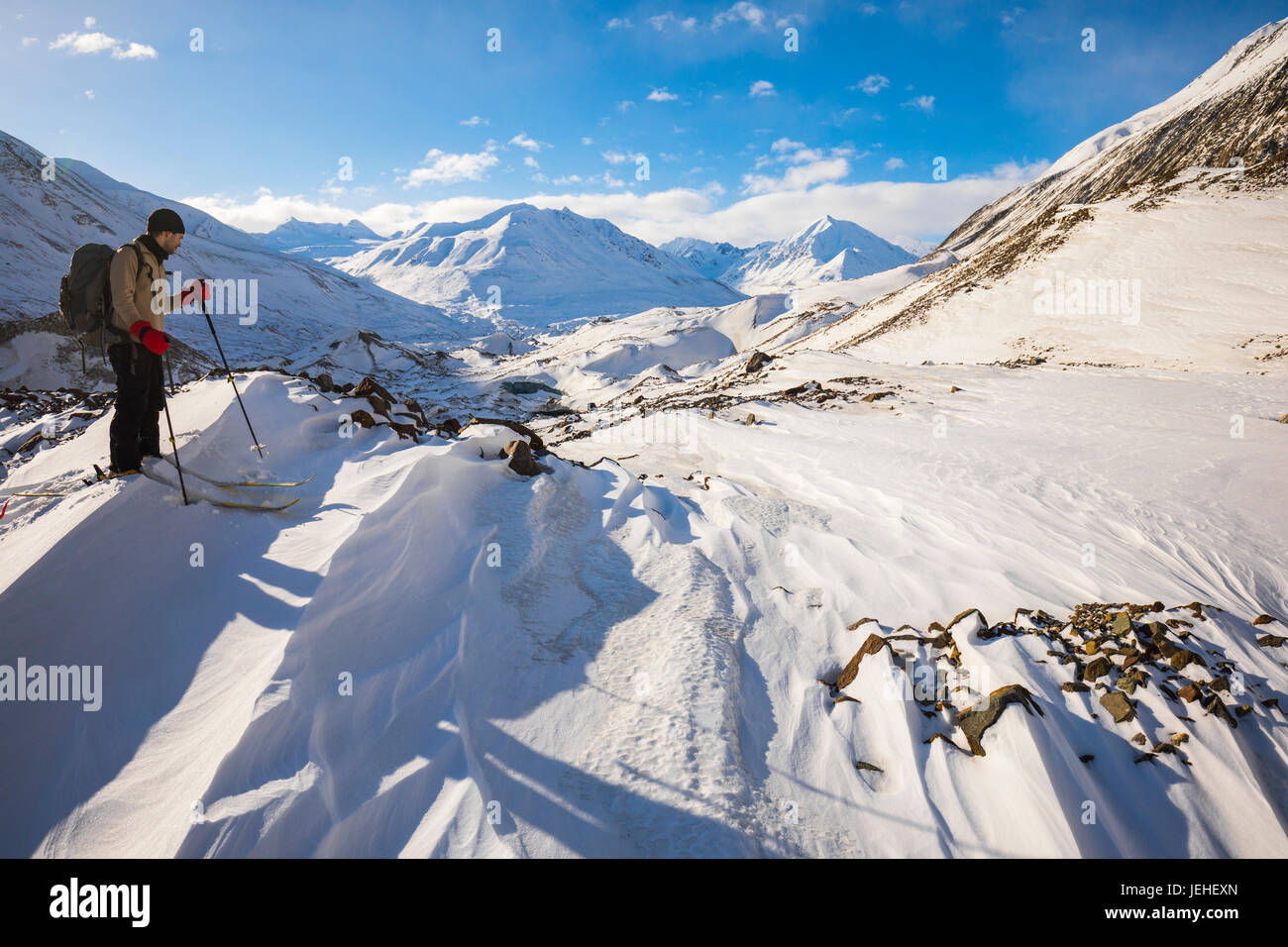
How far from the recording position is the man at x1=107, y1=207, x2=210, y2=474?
15.5ft

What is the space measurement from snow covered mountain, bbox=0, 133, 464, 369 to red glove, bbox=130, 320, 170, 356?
146ft

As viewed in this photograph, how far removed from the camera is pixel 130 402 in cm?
488

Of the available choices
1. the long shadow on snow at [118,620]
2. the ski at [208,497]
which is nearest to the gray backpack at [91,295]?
the ski at [208,497]

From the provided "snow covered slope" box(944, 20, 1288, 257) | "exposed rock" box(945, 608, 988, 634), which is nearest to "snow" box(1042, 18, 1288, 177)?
"snow covered slope" box(944, 20, 1288, 257)

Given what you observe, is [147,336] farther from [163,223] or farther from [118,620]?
[118,620]

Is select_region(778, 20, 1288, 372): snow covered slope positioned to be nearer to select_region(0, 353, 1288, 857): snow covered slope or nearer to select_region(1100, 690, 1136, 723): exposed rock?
select_region(0, 353, 1288, 857): snow covered slope

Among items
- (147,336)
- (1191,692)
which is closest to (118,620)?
(147,336)

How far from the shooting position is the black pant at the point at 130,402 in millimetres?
4828

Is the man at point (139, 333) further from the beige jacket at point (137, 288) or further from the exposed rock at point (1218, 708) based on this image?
the exposed rock at point (1218, 708)

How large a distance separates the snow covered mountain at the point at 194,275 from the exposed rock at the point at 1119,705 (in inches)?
2028

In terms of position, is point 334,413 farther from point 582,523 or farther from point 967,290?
point 967,290

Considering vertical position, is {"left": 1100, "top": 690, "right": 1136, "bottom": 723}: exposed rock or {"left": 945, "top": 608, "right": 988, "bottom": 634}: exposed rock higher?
{"left": 945, "top": 608, "right": 988, "bottom": 634}: exposed rock
